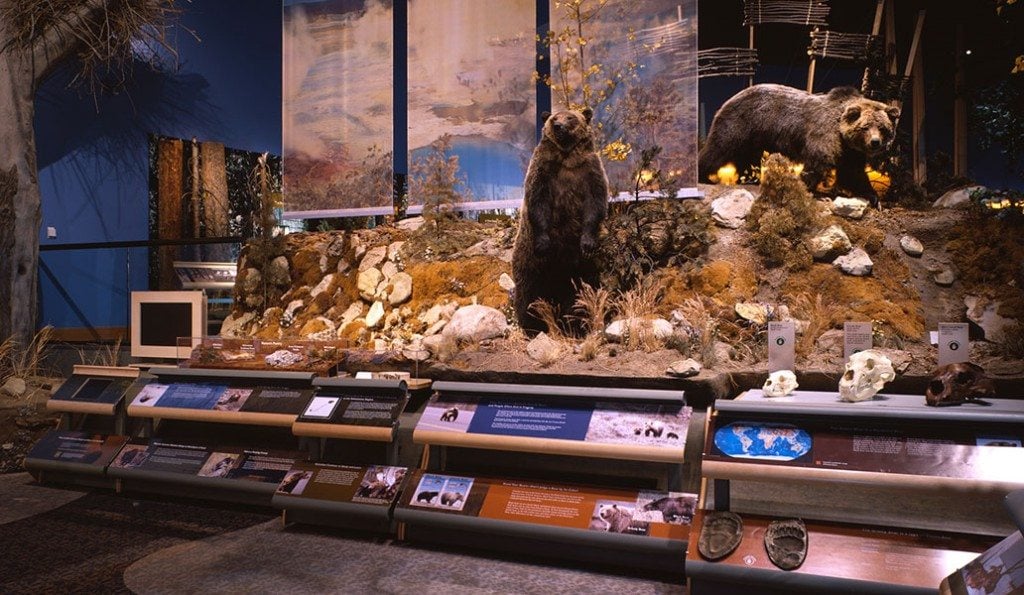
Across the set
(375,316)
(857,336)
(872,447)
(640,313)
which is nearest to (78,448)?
(375,316)

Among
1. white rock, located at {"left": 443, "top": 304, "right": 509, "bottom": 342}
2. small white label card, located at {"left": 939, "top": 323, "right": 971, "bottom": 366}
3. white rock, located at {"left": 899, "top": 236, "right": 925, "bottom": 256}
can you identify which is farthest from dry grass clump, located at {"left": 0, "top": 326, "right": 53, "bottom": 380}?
white rock, located at {"left": 899, "top": 236, "right": 925, "bottom": 256}

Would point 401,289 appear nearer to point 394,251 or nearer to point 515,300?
point 394,251

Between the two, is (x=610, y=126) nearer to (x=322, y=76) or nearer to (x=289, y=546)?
(x=322, y=76)

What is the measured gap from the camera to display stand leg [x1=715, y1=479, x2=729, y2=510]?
275 centimetres

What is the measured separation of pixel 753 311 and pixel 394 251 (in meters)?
3.66

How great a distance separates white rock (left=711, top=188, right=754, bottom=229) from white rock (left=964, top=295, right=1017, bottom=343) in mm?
1692

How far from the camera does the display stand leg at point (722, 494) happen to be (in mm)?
2748

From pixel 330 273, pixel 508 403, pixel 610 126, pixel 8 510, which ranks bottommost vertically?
pixel 8 510

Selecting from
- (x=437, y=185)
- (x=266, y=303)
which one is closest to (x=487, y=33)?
(x=437, y=185)

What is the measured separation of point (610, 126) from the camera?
611cm

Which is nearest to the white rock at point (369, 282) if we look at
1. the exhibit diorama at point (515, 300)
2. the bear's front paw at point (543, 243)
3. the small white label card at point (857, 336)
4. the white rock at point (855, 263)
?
the exhibit diorama at point (515, 300)

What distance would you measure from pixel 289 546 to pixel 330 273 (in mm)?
4218

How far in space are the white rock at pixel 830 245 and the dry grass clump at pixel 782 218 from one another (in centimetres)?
7

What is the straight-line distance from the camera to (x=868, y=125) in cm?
512
